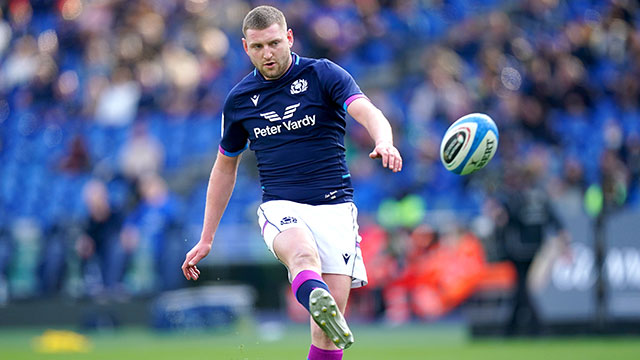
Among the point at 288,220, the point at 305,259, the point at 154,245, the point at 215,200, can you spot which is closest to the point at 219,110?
the point at 154,245

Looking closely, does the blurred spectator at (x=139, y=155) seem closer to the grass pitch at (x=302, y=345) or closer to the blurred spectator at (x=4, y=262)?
the blurred spectator at (x=4, y=262)

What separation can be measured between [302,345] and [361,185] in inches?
209

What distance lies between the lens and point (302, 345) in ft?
40.7

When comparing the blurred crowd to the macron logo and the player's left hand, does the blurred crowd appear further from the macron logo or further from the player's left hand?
the player's left hand

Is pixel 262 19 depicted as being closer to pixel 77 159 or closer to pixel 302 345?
pixel 302 345

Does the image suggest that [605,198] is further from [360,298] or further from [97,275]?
[97,275]

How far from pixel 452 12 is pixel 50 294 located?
1009 cm

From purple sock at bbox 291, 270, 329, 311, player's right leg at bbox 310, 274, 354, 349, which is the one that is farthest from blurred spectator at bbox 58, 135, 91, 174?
player's right leg at bbox 310, 274, 354, 349

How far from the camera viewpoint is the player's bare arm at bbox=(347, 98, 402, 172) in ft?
16.8

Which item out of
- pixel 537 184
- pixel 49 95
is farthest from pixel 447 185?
pixel 49 95

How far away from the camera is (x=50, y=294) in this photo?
1641cm

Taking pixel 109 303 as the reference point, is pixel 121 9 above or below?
above

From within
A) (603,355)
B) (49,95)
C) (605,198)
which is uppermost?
(49,95)

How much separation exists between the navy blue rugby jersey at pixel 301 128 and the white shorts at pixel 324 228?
2.8 inches
